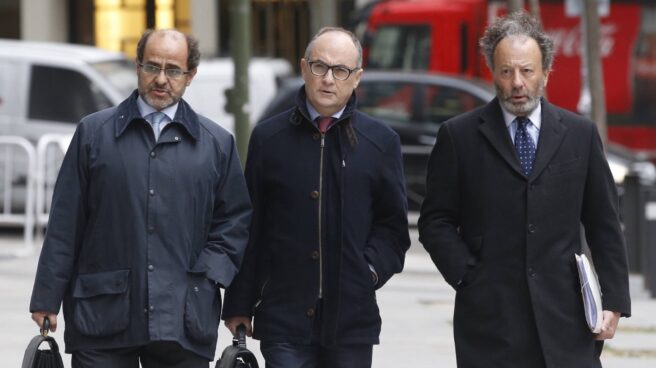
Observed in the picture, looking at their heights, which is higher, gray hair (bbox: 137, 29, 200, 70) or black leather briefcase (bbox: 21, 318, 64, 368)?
gray hair (bbox: 137, 29, 200, 70)

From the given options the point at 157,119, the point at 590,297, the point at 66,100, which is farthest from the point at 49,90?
the point at 590,297

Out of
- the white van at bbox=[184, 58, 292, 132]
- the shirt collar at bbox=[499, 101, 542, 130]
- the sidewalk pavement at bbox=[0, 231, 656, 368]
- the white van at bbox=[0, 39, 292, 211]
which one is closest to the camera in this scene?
the shirt collar at bbox=[499, 101, 542, 130]

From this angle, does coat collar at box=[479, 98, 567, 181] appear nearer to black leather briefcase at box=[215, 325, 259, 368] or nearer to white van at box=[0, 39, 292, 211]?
black leather briefcase at box=[215, 325, 259, 368]

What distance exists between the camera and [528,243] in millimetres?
5246

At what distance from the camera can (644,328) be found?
1064 centimetres

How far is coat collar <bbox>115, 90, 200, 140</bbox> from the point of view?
537 cm

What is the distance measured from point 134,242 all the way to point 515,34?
1.40 m

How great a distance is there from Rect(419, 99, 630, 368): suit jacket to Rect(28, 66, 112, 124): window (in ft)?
35.8

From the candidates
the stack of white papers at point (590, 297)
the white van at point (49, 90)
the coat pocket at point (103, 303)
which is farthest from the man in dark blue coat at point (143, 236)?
the white van at point (49, 90)

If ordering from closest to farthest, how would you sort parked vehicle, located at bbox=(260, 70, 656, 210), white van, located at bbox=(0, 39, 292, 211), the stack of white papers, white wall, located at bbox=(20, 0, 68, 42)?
the stack of white papers, parked vehicle, located at bbox=(260, 70, 656, 210), white van, located at bbox=(0, 39, 292, 211), white wall, located at bbox=(20, 0, 68, 42)

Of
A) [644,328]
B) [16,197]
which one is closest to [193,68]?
[644,328]

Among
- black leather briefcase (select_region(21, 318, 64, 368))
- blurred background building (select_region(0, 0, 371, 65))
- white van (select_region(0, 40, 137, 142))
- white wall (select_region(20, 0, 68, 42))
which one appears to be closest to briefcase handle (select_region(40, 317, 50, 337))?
black leather briefcase (select_region(21, 318, 64, 368))

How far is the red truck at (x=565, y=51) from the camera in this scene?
21.9 meters

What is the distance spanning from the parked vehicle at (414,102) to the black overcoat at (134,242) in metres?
10.2
